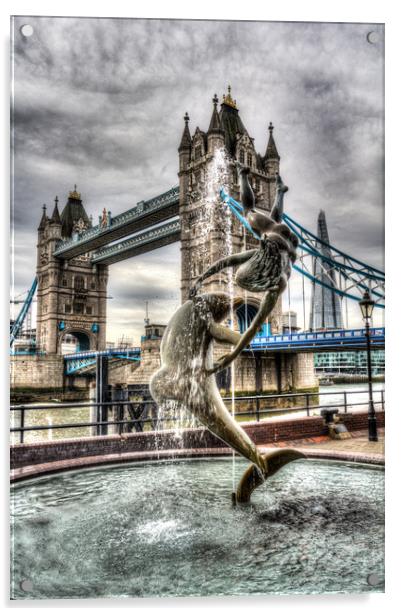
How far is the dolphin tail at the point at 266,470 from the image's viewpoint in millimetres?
3631

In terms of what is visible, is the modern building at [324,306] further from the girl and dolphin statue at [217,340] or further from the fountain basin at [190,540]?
the girl and dolphin statue at [217,340]

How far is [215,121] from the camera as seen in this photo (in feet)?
20.7

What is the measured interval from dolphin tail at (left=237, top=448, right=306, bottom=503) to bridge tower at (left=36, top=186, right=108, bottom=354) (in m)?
A: 3.77

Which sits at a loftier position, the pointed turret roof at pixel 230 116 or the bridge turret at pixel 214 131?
the bridge turret at pixel 214 131

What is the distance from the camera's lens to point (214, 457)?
5.47m

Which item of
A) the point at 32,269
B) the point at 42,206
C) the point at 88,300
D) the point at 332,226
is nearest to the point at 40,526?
the point at 32,269

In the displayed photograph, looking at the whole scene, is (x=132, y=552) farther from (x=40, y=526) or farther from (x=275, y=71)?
(x=275, y=71)

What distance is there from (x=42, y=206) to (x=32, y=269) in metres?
0.71

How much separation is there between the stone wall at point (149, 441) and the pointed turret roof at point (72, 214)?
10.1ft

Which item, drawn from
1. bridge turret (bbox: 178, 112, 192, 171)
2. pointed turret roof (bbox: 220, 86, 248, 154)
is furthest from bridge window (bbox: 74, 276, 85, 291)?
pointed turret roof (bbox: 220, 86, 248, 154)

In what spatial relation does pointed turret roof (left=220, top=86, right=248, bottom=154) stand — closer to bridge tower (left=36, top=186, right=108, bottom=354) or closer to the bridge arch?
bridge tower (left=36, top=186, right=108, bottom=354)

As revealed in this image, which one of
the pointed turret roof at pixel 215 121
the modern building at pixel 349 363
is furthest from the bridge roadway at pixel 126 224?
the modern building at pixel 349 363

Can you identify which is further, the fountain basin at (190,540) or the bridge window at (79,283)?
the bridge window at (79,283)

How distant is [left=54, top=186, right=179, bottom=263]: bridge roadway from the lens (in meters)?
7.61
